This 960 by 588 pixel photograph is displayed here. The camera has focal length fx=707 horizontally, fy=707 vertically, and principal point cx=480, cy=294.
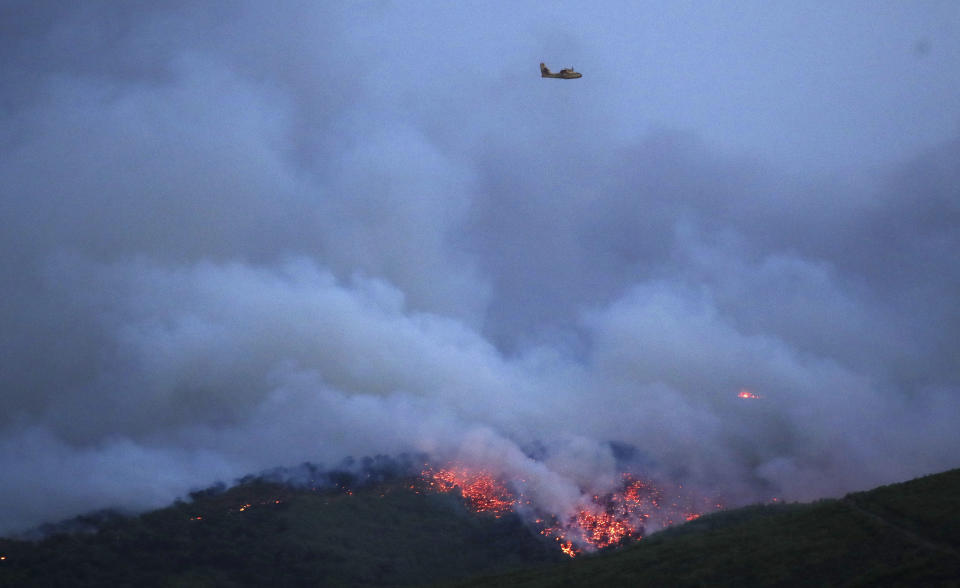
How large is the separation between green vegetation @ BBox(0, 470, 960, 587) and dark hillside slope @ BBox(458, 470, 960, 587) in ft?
0.78

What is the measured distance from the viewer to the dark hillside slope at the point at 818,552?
78812 mm

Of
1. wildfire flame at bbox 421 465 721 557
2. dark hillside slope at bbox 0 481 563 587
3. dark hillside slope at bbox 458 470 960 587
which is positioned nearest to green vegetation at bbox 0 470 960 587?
dark hillside slope at bbox 458 470 960 587

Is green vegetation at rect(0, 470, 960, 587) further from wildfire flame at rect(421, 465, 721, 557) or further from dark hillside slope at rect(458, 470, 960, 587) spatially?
wildfire flame at rect(421, 465, 721, 557)

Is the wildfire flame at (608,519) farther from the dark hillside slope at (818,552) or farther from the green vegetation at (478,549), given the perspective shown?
the dark hillside slope at (818,552)

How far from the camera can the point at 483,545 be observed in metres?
174

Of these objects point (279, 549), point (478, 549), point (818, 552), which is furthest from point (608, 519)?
point (818, 552)

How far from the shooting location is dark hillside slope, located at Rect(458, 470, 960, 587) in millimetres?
78812

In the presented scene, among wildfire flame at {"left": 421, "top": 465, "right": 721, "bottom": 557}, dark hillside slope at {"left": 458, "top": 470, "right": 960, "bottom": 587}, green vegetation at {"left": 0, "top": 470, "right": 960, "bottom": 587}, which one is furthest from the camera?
wildfire flame at {"left": 421, "top": 465, "right": 721, "bottom": 557}

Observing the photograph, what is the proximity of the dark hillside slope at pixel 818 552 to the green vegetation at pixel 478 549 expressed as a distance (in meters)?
0.24

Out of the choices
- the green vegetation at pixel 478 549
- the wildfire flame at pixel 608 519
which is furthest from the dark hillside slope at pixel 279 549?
the wildfire flame at pixel 608 519

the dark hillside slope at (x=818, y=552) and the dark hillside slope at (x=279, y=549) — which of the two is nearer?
the dark hillside slope at (x=818, y=552)

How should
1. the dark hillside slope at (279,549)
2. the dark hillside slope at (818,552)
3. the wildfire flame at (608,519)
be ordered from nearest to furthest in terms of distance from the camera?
the dark hillside slope at (818,552), the dark hillside slope at (279,549), the wildfire flame at (608,519)

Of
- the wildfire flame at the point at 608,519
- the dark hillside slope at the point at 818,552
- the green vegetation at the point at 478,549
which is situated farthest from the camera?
the wildfire flame at the point at 608,519

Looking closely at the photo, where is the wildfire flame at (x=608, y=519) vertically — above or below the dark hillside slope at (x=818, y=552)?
above
